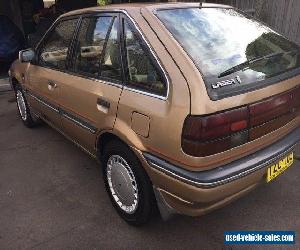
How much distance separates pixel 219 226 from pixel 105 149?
3.84 feet

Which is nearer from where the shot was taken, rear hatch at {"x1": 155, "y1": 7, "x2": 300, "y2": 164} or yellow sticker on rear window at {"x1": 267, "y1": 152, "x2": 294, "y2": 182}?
rear hatch at {"x1": 155, "y1": 7, "x2": 300, "y2": 164}

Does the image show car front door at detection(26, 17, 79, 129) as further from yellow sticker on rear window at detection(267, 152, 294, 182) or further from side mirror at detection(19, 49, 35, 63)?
yellow sticker on rear window at detection(267, 152, 294, 182)

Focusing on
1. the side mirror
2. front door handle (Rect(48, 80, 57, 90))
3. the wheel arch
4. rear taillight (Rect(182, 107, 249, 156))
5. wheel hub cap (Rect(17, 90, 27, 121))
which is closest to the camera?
rear taillight (Rect(182, 107, 249, 156))

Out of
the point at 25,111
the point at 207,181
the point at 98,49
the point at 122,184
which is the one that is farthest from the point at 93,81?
the point at 25,111

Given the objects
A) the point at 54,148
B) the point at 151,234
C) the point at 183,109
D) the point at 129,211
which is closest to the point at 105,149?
the point at 129,211

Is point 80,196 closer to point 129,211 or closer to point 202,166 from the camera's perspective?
point 129,211

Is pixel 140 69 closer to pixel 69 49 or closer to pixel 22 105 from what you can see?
pixel 69 49

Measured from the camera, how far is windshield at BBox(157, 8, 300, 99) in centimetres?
233

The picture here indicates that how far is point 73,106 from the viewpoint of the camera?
338cm

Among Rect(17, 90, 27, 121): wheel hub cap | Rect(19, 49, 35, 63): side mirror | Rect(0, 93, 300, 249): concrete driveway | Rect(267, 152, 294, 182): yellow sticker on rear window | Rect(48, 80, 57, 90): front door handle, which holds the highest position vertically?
Rect(19, 49, 35, 63): side mirror

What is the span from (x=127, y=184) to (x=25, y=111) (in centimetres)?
295

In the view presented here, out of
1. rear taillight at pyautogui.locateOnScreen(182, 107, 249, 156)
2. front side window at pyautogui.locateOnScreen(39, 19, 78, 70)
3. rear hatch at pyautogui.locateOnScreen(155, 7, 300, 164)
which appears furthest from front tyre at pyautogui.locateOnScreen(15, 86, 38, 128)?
rear taillight at pyautogui.locateOnScreen(182, 107, 249, 156)

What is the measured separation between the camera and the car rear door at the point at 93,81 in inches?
111

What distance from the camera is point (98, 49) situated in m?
3.03
